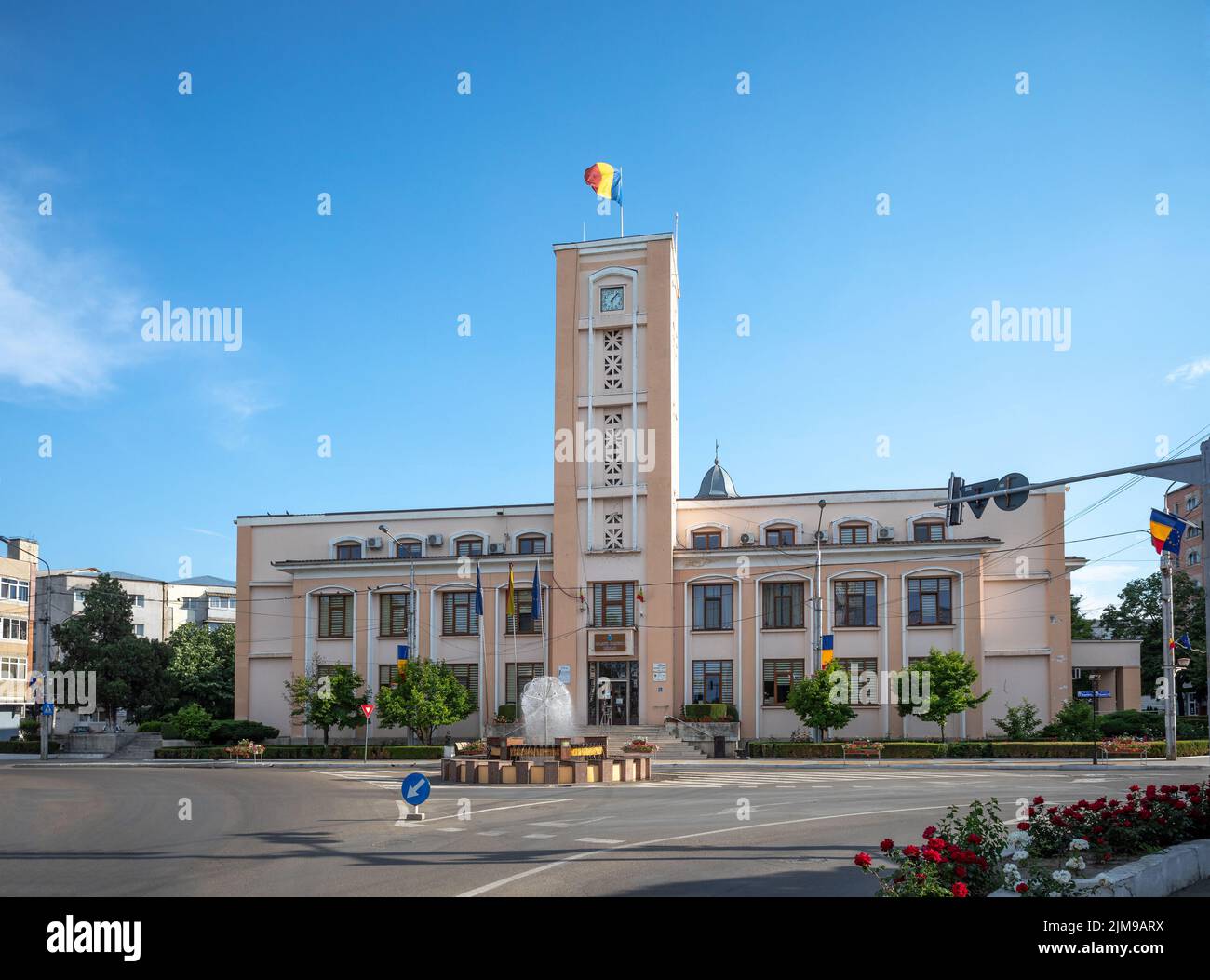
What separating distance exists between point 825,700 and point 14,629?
62780 millimetres

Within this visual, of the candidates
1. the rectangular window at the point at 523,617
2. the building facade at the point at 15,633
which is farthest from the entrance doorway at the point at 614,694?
the building facade at the point at 15,633

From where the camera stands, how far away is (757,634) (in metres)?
52.5

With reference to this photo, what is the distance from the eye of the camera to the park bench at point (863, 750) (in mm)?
44031

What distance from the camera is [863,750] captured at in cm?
4403

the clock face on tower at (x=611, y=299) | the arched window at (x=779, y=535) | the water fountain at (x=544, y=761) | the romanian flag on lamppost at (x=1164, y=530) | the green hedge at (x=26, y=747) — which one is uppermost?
the clock face on tower at (x=611, y=299)

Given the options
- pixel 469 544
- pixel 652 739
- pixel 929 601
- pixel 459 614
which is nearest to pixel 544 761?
pixel 652 739

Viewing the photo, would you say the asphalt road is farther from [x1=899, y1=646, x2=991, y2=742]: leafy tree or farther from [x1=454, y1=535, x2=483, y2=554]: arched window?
[x1=454, y1=535, x2=483, y2=554]: arched window

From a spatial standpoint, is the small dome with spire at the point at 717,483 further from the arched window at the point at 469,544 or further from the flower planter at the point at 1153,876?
the flower planter at the point at 1153,876

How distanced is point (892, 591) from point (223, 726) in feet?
110

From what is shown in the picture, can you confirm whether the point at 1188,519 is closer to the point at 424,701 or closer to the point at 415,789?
the point at 424,701

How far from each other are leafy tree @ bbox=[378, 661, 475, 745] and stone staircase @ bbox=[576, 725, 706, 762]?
594cm

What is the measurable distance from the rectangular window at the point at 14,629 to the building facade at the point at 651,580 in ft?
100

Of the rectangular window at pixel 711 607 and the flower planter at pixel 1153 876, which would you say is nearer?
the flower planter at pixel 1153 876

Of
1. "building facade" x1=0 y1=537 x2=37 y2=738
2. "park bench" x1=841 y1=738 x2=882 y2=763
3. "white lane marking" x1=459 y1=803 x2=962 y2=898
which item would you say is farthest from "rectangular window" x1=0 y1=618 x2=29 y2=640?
"white lane marking" x1=459 y1=803 x2=962 y2=898
